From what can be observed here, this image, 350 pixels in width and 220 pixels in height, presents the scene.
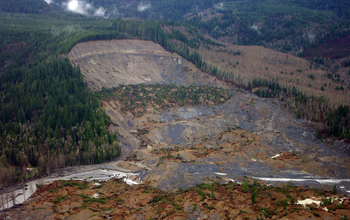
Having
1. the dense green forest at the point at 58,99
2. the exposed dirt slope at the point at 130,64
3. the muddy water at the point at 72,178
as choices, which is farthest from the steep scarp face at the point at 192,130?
the dense green forest at the point at 58,99

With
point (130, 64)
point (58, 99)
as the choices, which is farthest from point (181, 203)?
point (130, 64)

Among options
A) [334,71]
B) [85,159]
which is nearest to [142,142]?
[85,159]

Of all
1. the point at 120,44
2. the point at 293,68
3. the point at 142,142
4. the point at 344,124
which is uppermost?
the point at 120,44

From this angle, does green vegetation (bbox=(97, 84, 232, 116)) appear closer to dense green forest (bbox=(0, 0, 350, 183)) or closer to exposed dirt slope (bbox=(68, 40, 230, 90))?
exposed dirt slope (bbox=(68, 40, 230, 90))

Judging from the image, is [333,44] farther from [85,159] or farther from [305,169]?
[85,159]

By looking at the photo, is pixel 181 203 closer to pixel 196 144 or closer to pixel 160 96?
pixel 196 144

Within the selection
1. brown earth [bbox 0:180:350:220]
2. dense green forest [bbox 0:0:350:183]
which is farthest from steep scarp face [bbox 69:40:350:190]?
brown earth [bbox 0:180:350:220]

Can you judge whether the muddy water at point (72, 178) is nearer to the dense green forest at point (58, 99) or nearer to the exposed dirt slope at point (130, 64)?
the dense green forest at point (58, 99)
